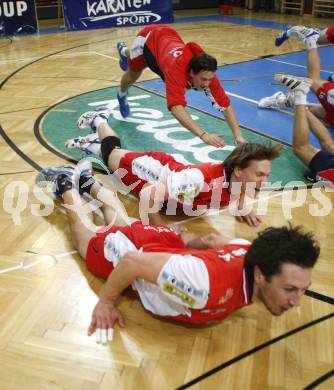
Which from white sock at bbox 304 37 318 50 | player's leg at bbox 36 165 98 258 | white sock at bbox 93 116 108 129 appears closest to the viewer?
player's leg at bbox 36 165 98 258

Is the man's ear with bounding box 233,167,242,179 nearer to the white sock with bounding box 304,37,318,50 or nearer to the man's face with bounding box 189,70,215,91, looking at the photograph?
the man's face with bounding box 189,70,215,91

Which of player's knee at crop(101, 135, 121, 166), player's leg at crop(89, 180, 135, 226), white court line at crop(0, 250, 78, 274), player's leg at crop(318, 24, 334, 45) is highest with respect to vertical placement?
player's leg at crop(318, 24, 334, 45)

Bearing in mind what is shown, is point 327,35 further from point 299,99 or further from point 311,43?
point 299,99

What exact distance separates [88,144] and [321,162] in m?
1.93

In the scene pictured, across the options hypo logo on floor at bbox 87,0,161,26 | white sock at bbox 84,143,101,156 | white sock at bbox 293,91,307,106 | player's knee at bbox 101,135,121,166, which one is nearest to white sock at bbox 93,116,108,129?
white sock at bbox 84,143,101,156

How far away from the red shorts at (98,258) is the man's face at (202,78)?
1.77 m

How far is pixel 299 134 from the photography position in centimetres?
386

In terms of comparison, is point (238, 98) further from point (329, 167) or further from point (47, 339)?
point (47, 339)

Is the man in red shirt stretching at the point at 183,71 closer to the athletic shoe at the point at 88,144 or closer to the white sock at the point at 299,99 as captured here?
the white sock at the point at 299,99

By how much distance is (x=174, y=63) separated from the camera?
12.8 feet

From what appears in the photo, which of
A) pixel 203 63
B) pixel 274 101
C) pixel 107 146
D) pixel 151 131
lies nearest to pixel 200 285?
pixel 107 146

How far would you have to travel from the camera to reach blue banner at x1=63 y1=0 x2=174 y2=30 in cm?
1017

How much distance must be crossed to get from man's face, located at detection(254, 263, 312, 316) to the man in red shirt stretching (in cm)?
192

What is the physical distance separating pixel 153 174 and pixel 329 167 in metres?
1.45
